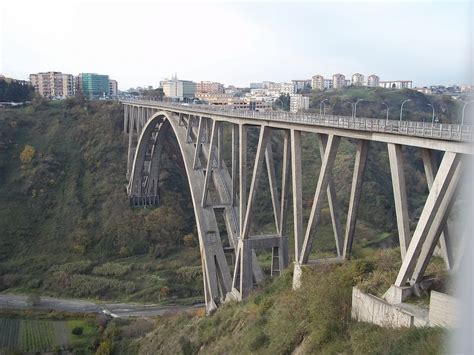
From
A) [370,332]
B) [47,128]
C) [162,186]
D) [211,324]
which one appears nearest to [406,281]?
[370,332]

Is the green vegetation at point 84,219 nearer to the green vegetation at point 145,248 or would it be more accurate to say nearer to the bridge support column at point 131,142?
the green vegetation at point 145,248

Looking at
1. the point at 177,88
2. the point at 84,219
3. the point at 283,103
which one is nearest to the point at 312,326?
the point at 84,219

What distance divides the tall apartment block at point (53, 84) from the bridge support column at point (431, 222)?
375ft

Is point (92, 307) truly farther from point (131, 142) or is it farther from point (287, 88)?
point (287, 88)

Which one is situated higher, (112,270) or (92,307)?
(112,270)

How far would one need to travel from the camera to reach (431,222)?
1388cm

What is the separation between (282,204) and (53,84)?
105651 mm

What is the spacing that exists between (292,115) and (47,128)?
2066 inches

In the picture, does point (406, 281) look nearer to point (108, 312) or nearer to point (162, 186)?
point (108, 312)

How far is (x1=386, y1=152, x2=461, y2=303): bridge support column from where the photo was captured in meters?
13.2

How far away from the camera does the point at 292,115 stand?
75.5ft

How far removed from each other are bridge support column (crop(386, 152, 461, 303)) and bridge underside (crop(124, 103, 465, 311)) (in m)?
0.03

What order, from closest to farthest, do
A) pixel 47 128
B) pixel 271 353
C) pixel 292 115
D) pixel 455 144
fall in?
pixel 455 144 → pixel 271 353 → pixel 292 115 → pixel 47 128

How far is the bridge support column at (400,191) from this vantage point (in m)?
15.3
